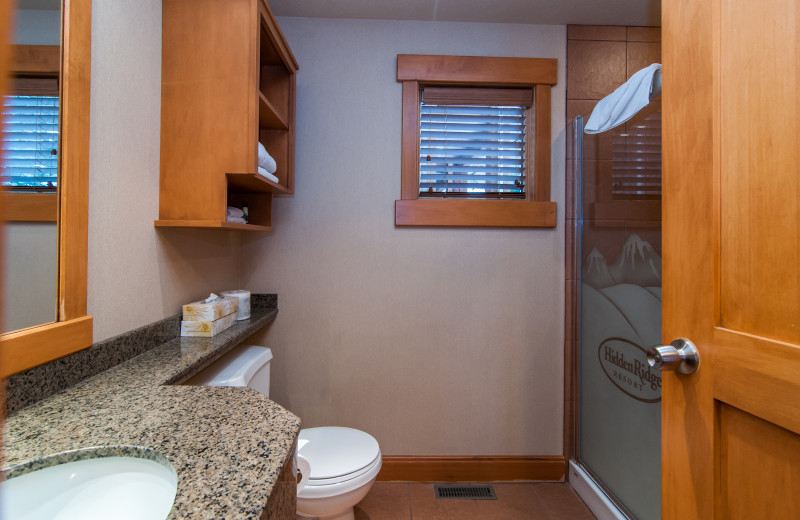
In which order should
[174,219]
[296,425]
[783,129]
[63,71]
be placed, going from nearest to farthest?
[783,129] < [296,425] < [63,71] < [174,219]

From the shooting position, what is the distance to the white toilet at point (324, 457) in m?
1.32

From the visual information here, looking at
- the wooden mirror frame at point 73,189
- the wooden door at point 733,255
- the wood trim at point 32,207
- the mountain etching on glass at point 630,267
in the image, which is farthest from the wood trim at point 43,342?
the mountain etching on glass at point 630,267

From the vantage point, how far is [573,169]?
6.69 feet

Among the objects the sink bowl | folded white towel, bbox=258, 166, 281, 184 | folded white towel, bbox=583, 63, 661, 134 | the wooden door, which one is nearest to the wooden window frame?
folded white towel, bbox=583, 63, 661, 134

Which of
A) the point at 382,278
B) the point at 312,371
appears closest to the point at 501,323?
the point at 382,278

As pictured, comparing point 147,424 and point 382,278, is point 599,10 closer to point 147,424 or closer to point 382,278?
point 382,278

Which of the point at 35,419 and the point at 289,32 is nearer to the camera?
the point at 35,419

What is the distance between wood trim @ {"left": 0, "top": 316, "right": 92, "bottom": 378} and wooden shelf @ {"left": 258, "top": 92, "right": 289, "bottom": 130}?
0.97m

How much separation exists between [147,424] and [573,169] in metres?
2.08

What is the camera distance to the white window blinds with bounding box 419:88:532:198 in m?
2.11

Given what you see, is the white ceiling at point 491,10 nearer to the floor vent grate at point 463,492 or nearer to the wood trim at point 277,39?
the wood trim at point 277,39

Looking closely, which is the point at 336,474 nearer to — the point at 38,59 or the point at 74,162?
the point at 74,162

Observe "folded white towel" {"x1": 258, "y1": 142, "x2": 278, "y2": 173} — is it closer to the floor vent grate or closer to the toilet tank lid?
the toilet tank lid

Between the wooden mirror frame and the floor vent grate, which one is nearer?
the wooden mirror frame
